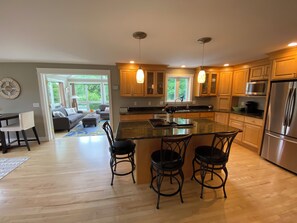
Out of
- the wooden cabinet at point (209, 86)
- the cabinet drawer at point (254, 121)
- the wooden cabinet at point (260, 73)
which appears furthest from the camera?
the wooden cabinet at point (209, 86)

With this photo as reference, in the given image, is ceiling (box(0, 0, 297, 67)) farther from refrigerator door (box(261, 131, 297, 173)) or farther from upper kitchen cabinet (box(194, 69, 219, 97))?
upper kitchen cabinet (box(194, 69, 219, 97))

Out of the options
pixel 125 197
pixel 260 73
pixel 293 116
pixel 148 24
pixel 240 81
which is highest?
pixel 148 24

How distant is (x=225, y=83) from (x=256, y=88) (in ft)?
3.59

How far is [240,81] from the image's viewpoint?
4.05 meters

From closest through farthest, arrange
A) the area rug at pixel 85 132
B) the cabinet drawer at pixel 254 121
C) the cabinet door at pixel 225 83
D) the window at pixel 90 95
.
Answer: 1. the cabinet drawer at pixel 254 121
2. the cabinet door at pixel 225 83
3. the area rug at pixel 85 132
4. the window at pixel 90 95

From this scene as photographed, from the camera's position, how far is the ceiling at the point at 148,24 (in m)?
1.33

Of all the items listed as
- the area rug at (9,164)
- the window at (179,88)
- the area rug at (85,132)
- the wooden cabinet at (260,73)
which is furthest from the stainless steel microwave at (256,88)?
the area rug at (9,164)

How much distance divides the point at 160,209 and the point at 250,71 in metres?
4.13

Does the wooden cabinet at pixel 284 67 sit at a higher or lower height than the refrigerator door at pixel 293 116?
higher

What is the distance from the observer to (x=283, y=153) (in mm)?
2668

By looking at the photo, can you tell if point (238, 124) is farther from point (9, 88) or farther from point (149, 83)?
point (9, 88)

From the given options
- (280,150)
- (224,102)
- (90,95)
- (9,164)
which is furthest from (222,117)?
(90,95)

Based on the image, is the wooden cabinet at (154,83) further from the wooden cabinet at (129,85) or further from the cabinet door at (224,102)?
the cabinet door at (224,102)

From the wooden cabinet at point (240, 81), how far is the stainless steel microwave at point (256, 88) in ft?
0.89
